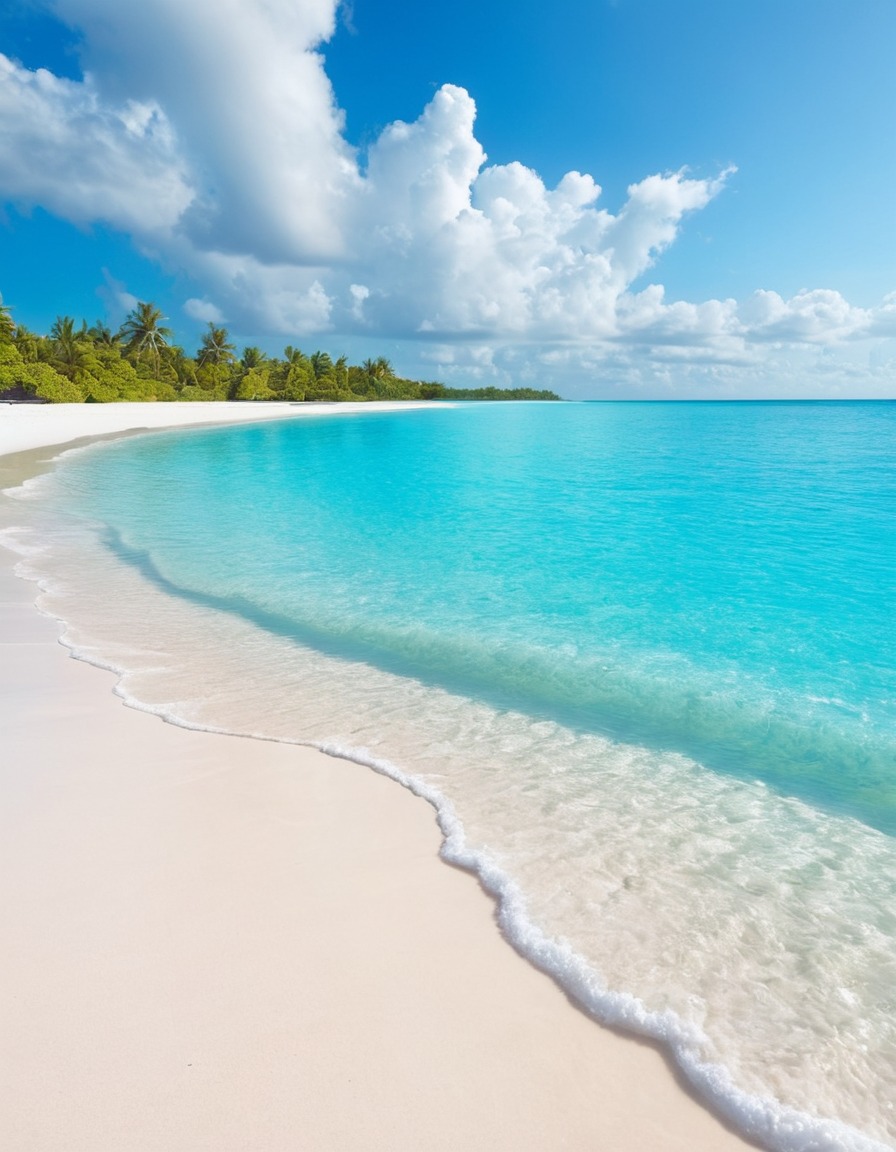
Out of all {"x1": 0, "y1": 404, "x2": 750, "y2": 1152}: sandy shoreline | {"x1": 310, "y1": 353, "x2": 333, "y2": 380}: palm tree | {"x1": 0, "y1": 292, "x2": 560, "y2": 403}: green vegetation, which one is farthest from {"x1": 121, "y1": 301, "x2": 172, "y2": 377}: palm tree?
{"x1": 0, "y1": 404, "x2": 750, "y2": 1152}: sandy shoreline

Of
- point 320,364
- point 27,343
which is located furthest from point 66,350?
point 320,364

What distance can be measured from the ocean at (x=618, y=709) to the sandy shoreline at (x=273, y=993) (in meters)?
0.23

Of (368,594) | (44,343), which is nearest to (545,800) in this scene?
(368,594)

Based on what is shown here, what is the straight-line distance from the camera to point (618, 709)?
20.6 feet

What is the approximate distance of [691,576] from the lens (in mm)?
11633

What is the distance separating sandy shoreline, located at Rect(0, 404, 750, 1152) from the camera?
226cm

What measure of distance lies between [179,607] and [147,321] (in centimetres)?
7539

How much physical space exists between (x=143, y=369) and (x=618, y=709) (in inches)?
3067

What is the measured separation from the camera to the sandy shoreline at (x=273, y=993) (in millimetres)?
2260

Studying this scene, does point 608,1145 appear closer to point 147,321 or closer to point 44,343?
point 44,343

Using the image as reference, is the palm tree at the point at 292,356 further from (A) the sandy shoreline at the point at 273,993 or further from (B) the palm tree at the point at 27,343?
(A) the sandy shoreline at the point at 273,993

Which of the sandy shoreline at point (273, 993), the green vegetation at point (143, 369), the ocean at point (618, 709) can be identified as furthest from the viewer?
the green vegetation at point (143, 369)

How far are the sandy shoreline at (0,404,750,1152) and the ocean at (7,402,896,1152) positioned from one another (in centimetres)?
23

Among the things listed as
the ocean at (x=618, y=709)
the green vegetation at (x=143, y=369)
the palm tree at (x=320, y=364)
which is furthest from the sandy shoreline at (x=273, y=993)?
the palm tree at (x=320, y=364)
